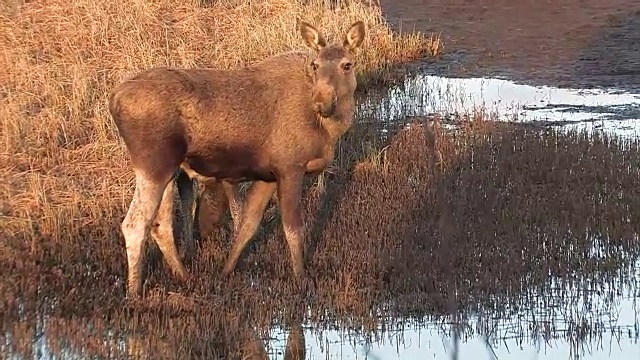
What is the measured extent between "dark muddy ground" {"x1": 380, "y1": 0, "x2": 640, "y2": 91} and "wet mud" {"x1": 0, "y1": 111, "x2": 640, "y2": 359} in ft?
20.9

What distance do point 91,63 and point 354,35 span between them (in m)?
7.62

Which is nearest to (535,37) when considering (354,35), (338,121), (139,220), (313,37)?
(354,35)

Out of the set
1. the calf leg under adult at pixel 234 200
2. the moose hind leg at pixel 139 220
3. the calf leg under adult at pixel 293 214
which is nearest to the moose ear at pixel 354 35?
the calf leg under adult at pixel 293 214

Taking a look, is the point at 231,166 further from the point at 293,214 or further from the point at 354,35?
the point at 354,35

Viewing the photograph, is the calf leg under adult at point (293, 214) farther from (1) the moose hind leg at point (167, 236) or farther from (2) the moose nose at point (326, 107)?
(1) the moose hind leg at point (167, 236)

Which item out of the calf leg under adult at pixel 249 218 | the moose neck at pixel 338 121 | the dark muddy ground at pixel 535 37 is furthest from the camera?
the dark muddy ground at pixel 535 37

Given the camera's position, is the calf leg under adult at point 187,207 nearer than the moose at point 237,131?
No

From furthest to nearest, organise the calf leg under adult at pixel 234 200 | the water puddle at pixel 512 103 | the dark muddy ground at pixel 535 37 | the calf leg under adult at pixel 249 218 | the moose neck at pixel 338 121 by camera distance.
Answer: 1. the dark muddy ground at pixel 535 37
2. the water puddle at pixel 512 103
3. the calf leg under adult at pixel 234 200
4. the calf leg under adult at pixel 249 218
5. the moose neck at pixel 338 121

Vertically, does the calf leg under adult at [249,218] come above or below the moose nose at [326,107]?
below

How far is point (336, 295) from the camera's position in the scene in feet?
29.9

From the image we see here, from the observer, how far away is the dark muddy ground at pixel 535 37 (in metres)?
20.0

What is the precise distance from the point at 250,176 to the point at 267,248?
3.94 feet

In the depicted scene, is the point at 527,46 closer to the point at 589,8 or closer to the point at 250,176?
the point at 589,8

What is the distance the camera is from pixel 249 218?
32.4ft
